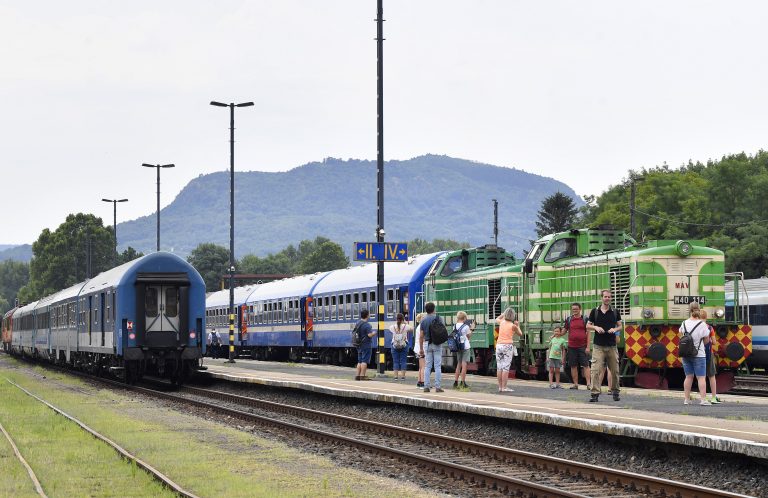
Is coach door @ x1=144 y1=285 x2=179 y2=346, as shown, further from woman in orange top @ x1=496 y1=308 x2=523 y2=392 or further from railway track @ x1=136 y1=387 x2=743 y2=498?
woman in orange top @ x1=496 y1=308 x2=523 y2=392

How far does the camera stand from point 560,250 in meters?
30.5

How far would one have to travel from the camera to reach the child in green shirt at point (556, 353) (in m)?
27.6

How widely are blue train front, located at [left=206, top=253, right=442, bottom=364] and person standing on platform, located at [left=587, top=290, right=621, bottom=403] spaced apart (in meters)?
11.9

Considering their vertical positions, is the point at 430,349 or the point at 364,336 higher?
the point at 364,336

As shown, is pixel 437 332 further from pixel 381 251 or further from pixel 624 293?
pixel 381 251

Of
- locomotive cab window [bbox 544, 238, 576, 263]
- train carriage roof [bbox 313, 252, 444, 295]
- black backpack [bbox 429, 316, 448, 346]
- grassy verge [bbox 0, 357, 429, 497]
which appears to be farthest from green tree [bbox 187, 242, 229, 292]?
black backpack [bbox 429, 316, 448, 346]

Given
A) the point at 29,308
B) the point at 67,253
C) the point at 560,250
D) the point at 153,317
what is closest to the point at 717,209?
the point at 29,308

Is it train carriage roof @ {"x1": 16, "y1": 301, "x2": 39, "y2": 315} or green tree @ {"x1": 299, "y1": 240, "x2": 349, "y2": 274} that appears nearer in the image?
train carriage roof @ {"x1": 16, "y1": 301, "x2": 39, "y2": 315}

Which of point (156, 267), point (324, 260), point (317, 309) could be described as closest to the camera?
point (156, 267)

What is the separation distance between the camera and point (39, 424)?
22.3 metres

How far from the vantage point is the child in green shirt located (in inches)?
1086

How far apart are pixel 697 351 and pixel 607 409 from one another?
2316 millimetres

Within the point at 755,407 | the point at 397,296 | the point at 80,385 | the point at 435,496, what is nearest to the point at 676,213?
the point at 397,296

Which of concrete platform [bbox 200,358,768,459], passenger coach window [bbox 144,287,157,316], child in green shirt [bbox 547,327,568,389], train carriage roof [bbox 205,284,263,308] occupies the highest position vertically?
train carriage roof [bbox 205,284,263,308]
